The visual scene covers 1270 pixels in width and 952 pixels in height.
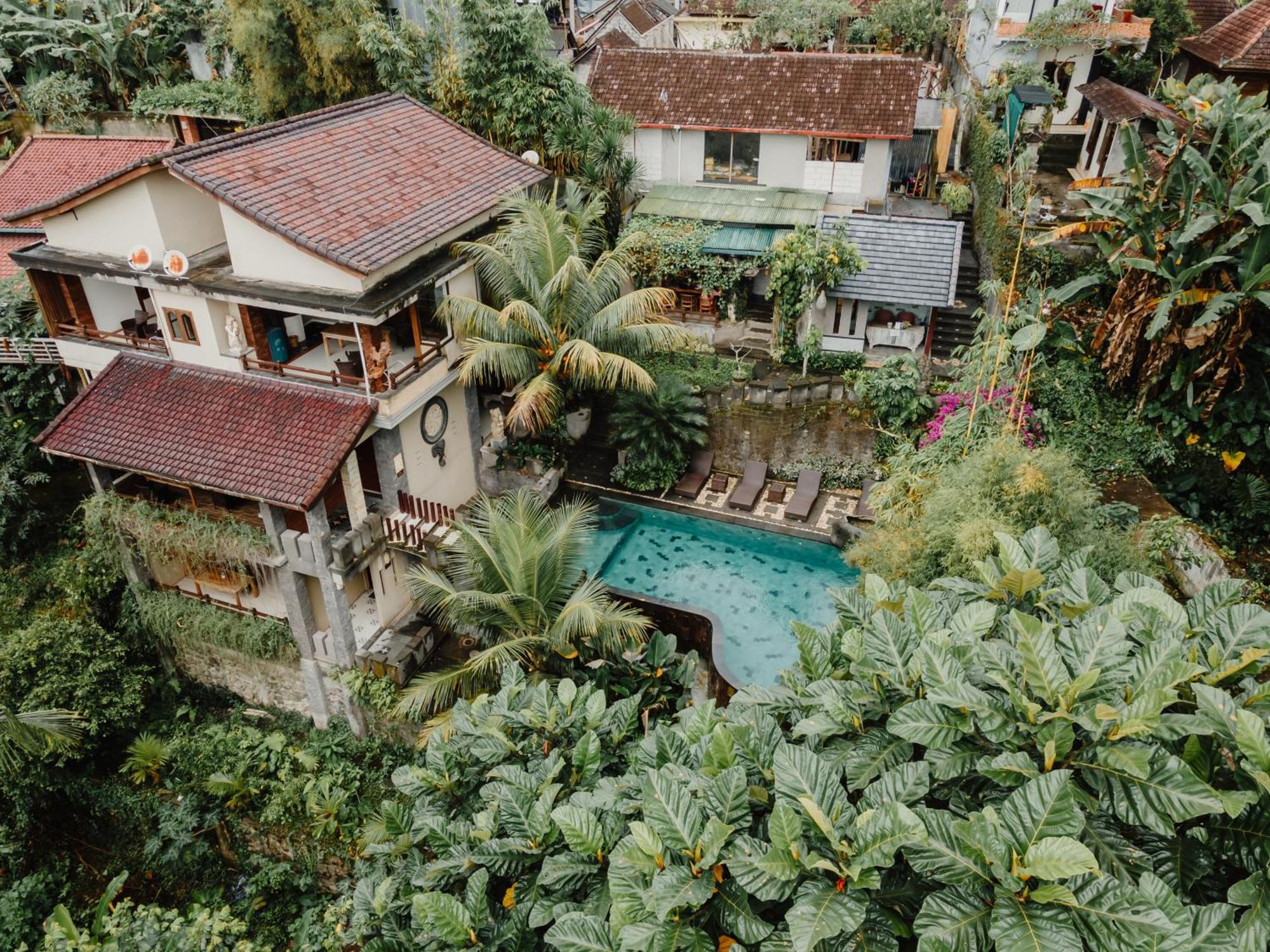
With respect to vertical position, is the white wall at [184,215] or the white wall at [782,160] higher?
the white wall at [184,215]

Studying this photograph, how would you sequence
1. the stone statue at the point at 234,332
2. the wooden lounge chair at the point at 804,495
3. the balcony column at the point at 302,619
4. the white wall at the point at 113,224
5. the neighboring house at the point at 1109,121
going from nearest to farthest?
the white wall at the point at 113,224
the balcony column at the point at 302,619
the stone statue at the point at 234,332
the wooden lounge chair at the point at 804,495
the neighboring house at the point at 1109,121

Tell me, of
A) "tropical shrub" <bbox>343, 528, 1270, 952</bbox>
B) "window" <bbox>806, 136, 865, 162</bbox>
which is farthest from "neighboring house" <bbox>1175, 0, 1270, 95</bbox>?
"tropical shrub" <bbox>343, 528, 1270, 952</bbox>

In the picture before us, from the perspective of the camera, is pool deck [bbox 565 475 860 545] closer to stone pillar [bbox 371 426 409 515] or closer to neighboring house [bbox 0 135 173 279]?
stone pillar [bbox 371 426 409 515]

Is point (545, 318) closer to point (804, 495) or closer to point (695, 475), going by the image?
point (695, 475)

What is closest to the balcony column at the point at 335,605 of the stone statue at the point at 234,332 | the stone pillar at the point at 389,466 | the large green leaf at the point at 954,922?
the stone pillar at the point at 389,466

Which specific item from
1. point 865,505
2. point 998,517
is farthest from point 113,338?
point 998,517

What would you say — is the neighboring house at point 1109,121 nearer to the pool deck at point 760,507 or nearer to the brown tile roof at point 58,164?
the pool deck at point 760,507

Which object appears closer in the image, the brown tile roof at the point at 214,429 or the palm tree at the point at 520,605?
the palm tree at the point at 520,605
